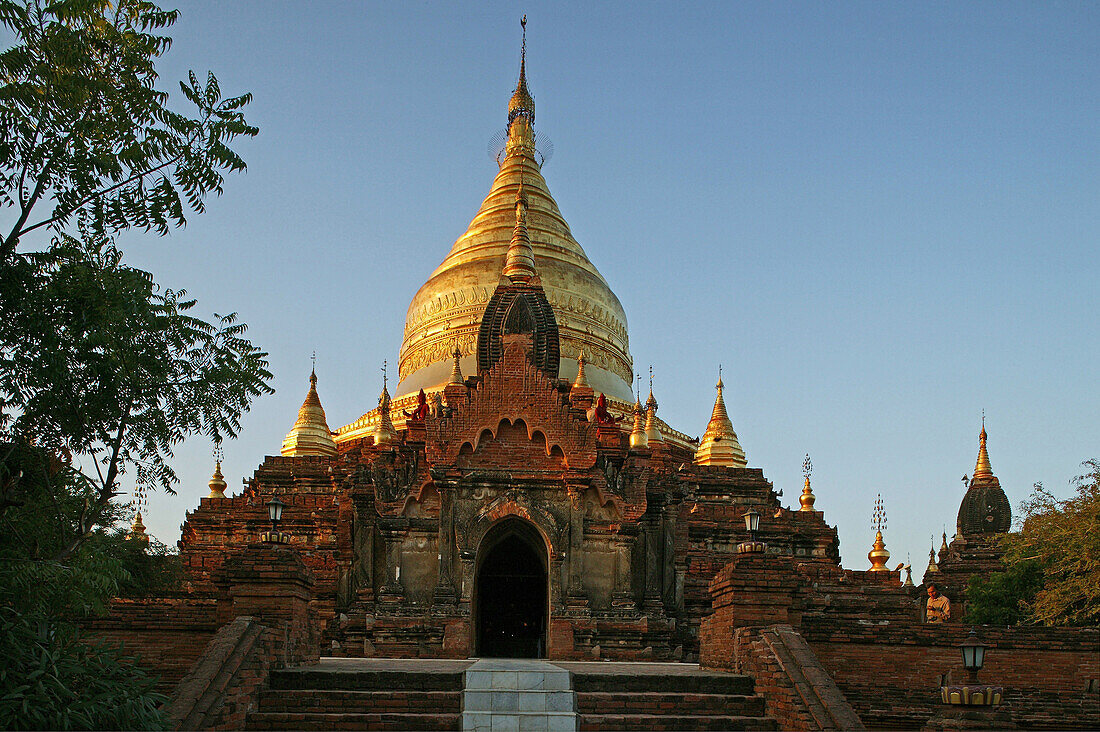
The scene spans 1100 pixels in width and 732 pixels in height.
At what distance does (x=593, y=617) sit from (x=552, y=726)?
397 inches

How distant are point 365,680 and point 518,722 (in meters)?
2.30

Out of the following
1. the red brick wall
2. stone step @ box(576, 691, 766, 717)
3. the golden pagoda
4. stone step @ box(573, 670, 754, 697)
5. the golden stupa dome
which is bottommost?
stone step @ box(576, 691, 766, 717)

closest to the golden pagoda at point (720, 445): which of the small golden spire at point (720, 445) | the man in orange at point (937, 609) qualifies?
the small golden spire at point (720, 445)

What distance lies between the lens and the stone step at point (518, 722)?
476 inches

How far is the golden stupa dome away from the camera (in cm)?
A: 4309

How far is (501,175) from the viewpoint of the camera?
1991 inches

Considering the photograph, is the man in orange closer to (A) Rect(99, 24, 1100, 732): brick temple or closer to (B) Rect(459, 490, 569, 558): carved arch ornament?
(A) Rect(99, 24, 1100, 732): brick temple

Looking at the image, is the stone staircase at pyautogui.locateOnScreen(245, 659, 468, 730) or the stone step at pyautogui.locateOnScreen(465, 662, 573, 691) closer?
the stone staircase at pyautogui.locateOnScreen(245, 659, 468, 730)

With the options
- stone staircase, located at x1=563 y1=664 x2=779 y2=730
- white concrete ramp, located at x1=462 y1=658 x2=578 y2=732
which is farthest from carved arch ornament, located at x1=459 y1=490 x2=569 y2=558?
white concrete ramp, located at x1=462 y1=658 x2=578 y2=732

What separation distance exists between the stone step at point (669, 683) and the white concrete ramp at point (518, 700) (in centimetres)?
39

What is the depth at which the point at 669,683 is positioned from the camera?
13.5m

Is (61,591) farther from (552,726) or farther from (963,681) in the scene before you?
(963,681)

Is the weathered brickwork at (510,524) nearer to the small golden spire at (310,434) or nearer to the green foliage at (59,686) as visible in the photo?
the green foliage at (59,686)

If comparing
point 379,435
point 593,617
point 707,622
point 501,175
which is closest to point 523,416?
point 593,617
